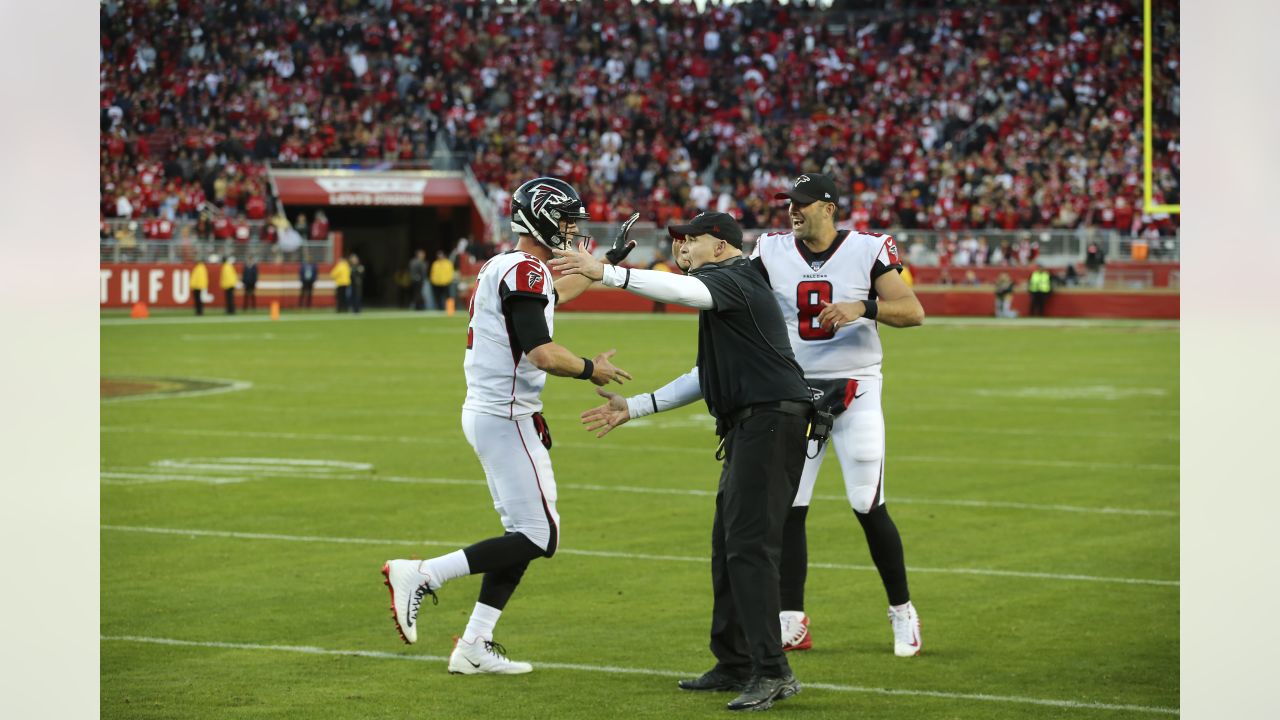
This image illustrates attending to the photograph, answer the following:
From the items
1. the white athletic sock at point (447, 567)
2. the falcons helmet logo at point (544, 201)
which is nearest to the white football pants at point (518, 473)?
the white athletic sock at point (447, 567)

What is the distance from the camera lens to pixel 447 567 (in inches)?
269

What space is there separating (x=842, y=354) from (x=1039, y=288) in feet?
103

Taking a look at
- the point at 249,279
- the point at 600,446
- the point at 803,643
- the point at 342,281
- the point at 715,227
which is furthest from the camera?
the point at 342,281

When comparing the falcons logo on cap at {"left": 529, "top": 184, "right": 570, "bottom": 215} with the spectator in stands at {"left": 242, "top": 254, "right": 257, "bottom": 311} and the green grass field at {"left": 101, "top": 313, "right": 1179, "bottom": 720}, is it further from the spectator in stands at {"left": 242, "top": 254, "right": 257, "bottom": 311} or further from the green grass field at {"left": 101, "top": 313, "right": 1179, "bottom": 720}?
the spectator in stands at {"left": 242, "top": 254, "right": 257, "bottom": 311}

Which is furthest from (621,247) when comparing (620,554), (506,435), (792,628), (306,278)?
(306,278)

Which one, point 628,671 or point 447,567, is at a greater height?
point 447,567

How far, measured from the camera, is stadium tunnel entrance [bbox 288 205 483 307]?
48.0 metres

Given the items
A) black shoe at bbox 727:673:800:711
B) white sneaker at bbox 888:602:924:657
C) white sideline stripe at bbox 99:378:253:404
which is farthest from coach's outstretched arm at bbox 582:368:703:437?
white sideline stripe at bbox 99:378:253:404

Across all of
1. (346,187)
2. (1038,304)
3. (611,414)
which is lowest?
(1038,304)

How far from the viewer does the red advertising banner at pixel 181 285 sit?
4038 centimetres

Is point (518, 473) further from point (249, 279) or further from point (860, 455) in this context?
point (249, 279)
